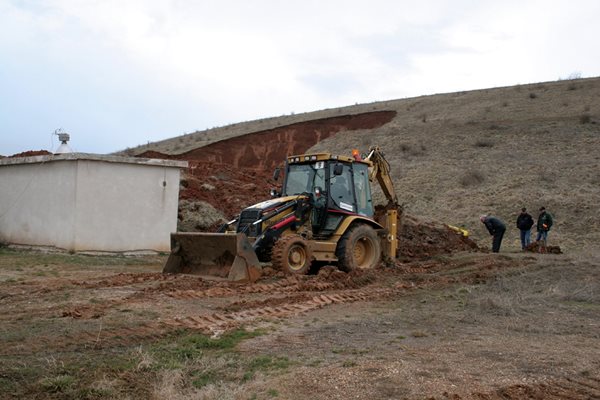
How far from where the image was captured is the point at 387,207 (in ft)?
55.1

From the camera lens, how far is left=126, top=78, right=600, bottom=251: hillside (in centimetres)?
2688

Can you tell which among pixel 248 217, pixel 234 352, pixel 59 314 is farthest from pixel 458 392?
pixel 248 217

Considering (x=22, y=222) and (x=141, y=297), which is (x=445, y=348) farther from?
(x=22, y=222)

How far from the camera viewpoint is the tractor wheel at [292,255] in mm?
13297

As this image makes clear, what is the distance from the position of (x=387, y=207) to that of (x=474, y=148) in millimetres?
20524

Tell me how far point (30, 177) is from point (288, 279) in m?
11.6

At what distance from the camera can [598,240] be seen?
23.0m

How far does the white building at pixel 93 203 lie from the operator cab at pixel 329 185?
20.6 ft

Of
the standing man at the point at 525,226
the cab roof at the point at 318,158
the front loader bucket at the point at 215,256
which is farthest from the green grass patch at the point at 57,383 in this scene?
the standing man at the point at 525,226

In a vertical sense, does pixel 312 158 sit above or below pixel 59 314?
above

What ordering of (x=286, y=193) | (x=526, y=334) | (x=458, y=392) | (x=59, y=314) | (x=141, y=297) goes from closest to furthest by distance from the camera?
(x=458, y=392) < (x=526, y=334) < (x=59, y=314) < (x=141, y=297) < (x=286, y=193)

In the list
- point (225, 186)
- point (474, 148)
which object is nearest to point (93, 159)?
point (225, 186)

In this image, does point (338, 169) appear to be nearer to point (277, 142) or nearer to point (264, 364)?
point (264, 364)

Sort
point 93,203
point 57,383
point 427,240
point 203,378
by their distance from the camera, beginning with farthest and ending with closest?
point 427,240 → point 93,203 → point 203,378 → point 57,383
